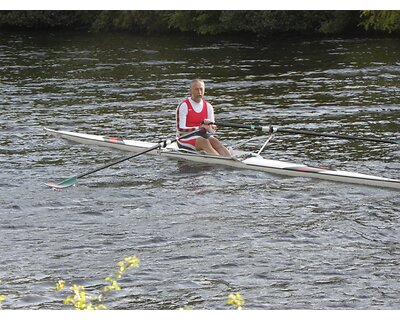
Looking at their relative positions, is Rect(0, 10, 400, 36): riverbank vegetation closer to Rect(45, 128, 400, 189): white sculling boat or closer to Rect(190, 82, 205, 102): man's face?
Rect(45, 128, 400, 189): white sculling boat

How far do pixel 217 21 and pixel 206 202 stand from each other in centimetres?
2645

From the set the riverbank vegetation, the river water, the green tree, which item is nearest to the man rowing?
the river water

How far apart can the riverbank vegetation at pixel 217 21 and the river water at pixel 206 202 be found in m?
8.14

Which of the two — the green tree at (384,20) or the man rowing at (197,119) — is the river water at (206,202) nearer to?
the man rowing at (197,119)

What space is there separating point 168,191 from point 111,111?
8294 millimetres

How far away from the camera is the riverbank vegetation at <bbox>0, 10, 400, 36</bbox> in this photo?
35.5 metres

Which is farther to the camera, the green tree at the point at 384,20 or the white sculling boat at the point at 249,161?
the green tree at the point at 384,20

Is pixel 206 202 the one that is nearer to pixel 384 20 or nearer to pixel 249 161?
pixel 249 161

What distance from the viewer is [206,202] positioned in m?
13.9

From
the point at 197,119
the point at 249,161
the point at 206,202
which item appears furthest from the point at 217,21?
the point at 206,202

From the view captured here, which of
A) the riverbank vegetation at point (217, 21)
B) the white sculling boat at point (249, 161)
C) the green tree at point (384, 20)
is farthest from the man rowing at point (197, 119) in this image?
the green tree at point (384, 20)

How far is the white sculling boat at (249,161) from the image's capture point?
14.4 m

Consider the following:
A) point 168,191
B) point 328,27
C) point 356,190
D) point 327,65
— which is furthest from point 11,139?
point 328,27

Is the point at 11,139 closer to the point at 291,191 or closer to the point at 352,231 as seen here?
the point at 291,191
